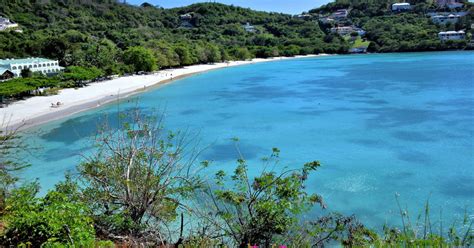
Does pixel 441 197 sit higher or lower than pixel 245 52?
lower

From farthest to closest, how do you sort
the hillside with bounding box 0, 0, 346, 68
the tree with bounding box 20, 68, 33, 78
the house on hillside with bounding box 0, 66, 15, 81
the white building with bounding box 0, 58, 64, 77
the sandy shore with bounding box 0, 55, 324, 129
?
the hillside with bounding box 0, 0, 346, 68 → the white building with bounding box 0, 58, 64, 77 → the tree with bounding box 20, 68, 33, 78 → the house on hillside with bounding box 0, 66, 15, 81 → the sandy shore with bounding box 0, 55, 324, 129

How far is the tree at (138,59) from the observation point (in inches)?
2697

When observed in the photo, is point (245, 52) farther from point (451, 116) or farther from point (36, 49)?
point (451, 116)

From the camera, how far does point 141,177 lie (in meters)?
8.12

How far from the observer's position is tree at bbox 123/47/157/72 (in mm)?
68500

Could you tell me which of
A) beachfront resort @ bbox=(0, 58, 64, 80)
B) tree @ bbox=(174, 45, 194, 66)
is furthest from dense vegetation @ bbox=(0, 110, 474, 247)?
tree @ bbox=(174, 45, 194, 66)

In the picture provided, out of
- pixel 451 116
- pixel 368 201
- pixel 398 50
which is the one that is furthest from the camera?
pixel 398 50

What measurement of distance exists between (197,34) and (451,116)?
110426 millimetres

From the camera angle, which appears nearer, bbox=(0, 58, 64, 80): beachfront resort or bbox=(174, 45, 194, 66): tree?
bbox=(0, 58, 64, 80): beachfront resort

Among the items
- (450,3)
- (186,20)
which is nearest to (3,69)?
(186,20)

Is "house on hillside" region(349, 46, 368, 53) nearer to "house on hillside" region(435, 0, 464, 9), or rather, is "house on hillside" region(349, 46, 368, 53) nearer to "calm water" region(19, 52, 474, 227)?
"house on hillside" region(435, 0, 464, 9)

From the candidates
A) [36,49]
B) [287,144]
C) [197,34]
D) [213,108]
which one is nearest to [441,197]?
[287,144]

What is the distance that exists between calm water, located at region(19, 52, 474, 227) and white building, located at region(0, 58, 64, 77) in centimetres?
1845

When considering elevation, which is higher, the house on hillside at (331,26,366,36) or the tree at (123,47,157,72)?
the house on hillside at (331,26,366,36)
